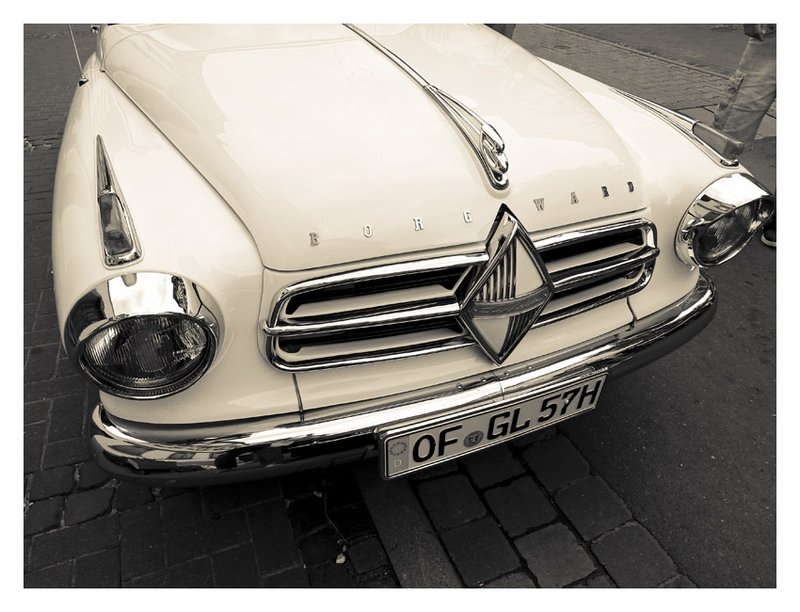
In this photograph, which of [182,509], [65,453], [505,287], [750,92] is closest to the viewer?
[505,287]

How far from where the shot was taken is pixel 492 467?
2.13 metres

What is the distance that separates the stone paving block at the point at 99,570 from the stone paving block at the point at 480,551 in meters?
1.07

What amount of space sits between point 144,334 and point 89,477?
112 centimetres

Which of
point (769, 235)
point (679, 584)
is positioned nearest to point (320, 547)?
point (679, 584)

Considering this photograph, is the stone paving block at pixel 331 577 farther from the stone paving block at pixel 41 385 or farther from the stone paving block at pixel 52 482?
the stone paving block at pixel 41 385

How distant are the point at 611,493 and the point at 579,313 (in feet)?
2.54

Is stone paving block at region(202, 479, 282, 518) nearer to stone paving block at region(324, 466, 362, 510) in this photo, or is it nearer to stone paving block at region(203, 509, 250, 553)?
stone paving block at region(203, 509, 250, 553)

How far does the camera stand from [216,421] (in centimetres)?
142

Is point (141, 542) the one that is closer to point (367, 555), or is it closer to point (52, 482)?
point (52, 482)

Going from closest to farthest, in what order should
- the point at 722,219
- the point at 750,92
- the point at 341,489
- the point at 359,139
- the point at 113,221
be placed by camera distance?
the point at 113,221
the point at 359,139
the point at 722,219
the point at 341,489
the point at 750,92

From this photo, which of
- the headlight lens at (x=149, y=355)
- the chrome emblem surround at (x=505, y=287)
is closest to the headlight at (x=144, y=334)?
the headlight lens at (x=149, y=355)

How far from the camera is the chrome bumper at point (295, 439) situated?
1407 millimetres
